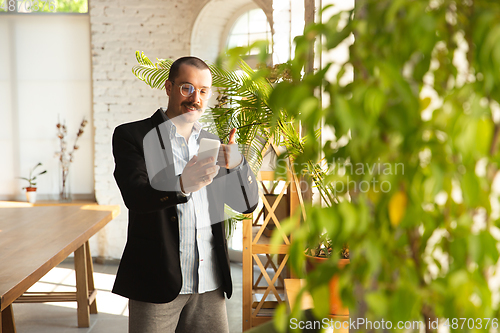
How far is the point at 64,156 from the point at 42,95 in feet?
2.28

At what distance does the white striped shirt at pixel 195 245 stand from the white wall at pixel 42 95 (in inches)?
130

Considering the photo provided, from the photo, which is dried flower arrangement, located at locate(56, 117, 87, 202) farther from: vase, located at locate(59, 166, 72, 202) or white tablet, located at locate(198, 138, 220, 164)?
white tablet, located at locate(198, 138, 220, 164)

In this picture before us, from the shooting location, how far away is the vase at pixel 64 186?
428 centimetres

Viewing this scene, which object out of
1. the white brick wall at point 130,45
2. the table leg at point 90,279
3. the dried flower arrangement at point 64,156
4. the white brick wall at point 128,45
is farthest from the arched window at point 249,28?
the table leg at point 90,279

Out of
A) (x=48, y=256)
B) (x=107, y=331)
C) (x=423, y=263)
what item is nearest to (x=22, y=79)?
(x=107, y=331)

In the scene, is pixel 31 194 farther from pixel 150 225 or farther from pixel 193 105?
pixel 193 105

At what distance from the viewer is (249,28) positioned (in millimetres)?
4086

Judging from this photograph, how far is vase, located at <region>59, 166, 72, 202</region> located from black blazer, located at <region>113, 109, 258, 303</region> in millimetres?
3171

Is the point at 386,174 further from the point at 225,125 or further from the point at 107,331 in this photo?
the point at 107,331

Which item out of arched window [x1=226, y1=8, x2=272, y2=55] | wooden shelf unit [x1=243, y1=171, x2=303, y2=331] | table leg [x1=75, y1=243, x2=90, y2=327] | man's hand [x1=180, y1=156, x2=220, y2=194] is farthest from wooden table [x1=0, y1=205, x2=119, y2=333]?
arched window [x1=226, y1=8, x2=272, y2=55]

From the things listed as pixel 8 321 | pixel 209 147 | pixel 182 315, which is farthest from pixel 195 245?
pixel 8 321

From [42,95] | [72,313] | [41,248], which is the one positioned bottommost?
[72,313]

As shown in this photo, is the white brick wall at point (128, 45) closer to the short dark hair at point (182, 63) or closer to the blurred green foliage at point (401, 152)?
the short dark hair at point (182, 63)

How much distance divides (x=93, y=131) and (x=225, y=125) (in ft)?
9.51
